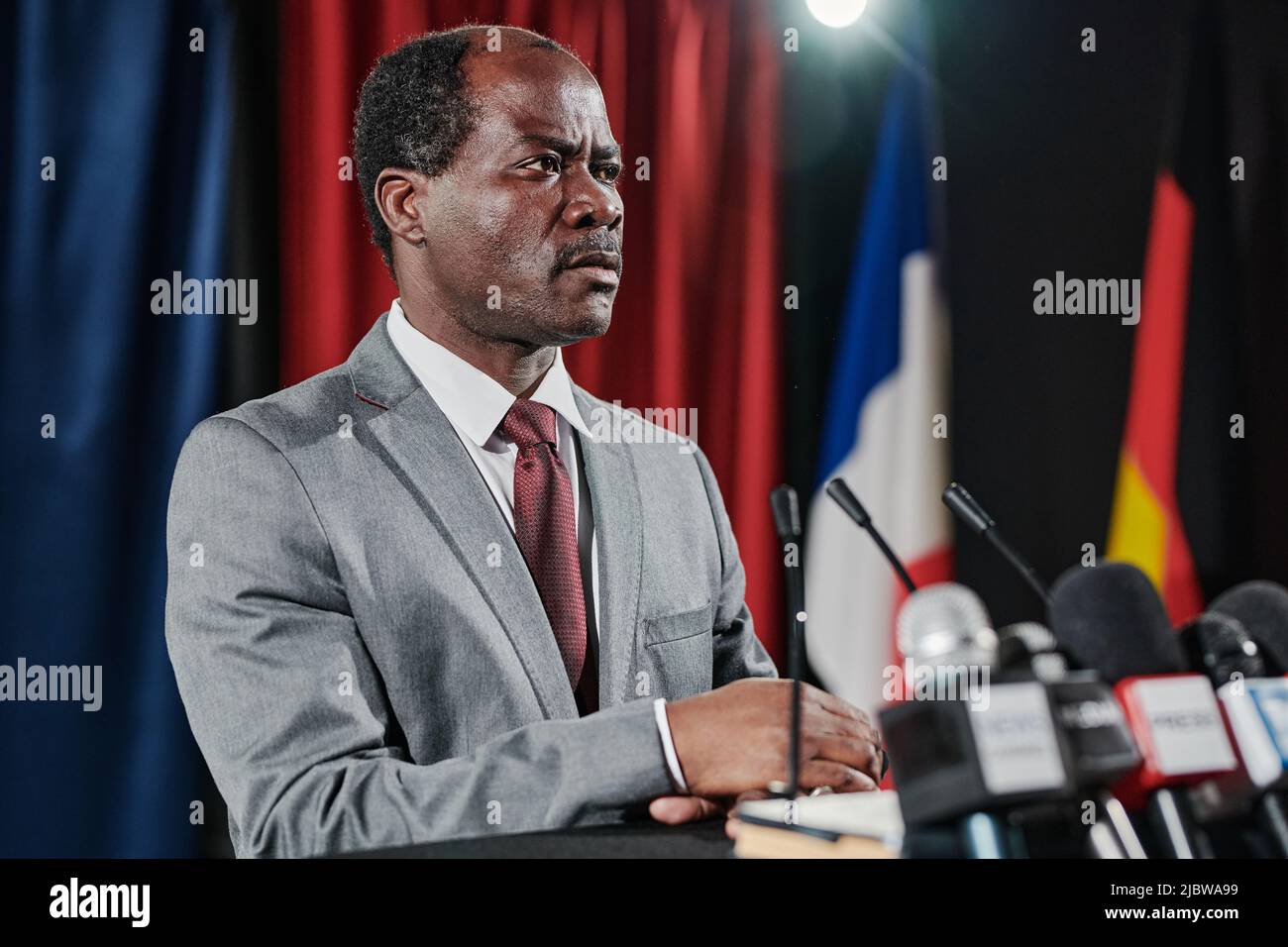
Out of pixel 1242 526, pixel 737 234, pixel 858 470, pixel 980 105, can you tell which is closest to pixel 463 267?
pixel 737 234

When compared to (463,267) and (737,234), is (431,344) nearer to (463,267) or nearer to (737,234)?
(463,267)

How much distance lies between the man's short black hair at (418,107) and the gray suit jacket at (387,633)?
0.36m

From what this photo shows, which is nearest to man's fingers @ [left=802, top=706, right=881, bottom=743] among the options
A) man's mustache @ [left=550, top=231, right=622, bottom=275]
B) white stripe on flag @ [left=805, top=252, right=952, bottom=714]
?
man's mustache @ [left=550, top=231, right=622, bottom=275]

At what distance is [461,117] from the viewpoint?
5.56ft

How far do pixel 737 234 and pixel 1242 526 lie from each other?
4.42 ft

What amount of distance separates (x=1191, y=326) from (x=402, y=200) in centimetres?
187

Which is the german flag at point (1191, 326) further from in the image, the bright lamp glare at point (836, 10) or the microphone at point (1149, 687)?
the microphone at point (1149, 687)

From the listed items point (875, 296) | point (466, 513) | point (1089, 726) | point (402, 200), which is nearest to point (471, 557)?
point (466, 513)

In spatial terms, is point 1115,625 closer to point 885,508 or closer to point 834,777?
point 834,777

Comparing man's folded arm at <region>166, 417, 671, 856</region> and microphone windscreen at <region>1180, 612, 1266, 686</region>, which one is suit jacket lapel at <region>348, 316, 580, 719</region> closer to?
man's folded arm at <region>166, 417, 671, 856</region>

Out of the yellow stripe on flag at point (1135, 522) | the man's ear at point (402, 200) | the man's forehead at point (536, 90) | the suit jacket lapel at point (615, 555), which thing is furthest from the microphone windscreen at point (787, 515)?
the yellow stripe on flag at point (1135, 522)

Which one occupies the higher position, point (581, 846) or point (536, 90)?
point (536, 90)

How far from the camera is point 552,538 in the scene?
4.77ft

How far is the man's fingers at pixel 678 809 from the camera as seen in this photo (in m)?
1.02
